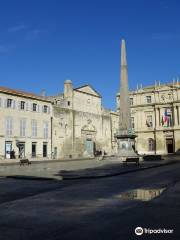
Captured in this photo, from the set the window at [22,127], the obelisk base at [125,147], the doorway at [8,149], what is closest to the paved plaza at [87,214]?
the obelisk base at [125,147]

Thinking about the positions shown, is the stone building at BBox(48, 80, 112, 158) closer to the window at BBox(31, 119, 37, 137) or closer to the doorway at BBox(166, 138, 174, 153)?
the window at BBox(31, 119, 37, 137)

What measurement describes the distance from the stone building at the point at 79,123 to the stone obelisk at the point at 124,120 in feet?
58.9

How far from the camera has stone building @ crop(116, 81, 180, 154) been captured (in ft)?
191

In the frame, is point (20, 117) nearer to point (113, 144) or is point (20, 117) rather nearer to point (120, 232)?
point (113, 144)

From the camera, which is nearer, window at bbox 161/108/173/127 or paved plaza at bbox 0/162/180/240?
paved plaza at bbox 0/162/180/240

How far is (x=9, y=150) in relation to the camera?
1515 inches

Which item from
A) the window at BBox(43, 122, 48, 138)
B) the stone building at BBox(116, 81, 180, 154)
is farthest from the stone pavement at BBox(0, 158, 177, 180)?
the stone building at BBox(116, 81, 180, 154)

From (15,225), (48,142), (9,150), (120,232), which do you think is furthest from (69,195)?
(48,142)

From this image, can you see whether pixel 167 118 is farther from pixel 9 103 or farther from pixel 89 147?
pixel 9 103

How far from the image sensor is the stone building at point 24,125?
125 ft

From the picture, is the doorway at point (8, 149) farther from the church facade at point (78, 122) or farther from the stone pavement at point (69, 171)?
the stone pavement at point (69, 171)

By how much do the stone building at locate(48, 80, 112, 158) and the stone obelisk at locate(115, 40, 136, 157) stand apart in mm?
17962

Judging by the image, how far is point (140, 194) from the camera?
9602mm

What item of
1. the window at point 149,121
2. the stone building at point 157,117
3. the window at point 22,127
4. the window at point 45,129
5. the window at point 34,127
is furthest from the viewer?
the window at point 149,121
